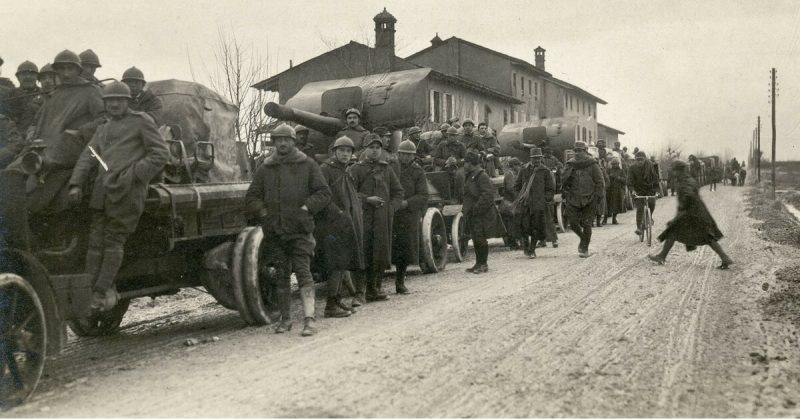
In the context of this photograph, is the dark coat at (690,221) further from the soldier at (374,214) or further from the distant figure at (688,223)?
the soldier at (374,214)

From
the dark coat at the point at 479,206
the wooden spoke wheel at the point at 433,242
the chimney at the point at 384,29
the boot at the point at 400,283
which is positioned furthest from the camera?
the chimney at the point at 384,29

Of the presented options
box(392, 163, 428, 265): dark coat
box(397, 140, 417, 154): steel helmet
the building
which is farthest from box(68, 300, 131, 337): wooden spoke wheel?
the building

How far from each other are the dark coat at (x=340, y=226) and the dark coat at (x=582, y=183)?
6.08 metres

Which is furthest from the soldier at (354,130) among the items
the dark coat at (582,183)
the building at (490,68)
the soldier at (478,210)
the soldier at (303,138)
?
the building at (490,68)

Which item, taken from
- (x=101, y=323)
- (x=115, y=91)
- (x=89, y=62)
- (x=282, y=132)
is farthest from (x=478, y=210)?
(x=115, y=91)

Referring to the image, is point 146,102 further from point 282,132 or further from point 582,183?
point 582,183

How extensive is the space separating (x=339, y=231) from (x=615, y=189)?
54.5ft

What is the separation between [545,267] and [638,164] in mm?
5256

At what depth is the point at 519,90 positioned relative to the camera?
194 feet

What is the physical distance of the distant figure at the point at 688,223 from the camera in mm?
12219

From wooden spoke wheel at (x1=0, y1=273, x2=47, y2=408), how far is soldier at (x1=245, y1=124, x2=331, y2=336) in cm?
258

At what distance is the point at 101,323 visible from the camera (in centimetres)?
826

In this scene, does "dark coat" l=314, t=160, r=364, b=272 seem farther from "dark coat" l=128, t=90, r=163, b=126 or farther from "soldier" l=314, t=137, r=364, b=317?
"dark coat" l=128, t=90, r=163, b=126

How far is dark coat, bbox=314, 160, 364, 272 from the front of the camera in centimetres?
850
